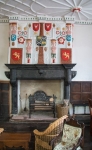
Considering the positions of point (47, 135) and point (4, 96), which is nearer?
point (47, 135)

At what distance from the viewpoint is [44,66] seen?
19.7 feet

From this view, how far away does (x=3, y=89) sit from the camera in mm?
6195

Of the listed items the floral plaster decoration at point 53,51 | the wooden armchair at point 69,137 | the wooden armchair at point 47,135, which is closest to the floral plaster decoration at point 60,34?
the floral plaster decoration at point 53,51

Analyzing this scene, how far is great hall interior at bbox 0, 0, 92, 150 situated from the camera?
19.5 ft

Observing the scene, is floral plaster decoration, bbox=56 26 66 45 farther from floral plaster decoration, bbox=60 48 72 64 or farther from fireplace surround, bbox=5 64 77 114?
fireplace surround, bbox=5 64 77 114

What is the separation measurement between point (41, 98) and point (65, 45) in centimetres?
205

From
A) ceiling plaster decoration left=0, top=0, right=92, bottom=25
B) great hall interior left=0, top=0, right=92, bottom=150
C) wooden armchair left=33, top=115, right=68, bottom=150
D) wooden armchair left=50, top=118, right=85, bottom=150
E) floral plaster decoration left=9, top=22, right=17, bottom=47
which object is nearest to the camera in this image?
wooden armchair left=50, top=118, right=85, bottom=150

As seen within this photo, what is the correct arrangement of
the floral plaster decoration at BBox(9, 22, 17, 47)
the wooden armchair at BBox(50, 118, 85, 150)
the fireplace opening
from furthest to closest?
the fireplace opening, the floral plaster decoration at BBox(9, 22, 17, 47), the wooden armchair at BBox(50, 118, 85, 150)

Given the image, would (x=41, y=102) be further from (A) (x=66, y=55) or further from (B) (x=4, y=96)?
(A) (x=66, y=55)

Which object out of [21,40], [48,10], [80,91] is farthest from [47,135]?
[48,10]

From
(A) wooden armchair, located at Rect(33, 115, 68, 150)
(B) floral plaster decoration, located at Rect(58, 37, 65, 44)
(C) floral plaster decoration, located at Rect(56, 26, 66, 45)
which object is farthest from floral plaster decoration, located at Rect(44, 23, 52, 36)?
(A) wooden armchair, located at Rect(33, 115, 68, 150)

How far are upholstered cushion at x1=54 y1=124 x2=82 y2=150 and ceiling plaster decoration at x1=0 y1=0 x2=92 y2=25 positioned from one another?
3.31 meters

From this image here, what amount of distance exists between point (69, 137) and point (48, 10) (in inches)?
149

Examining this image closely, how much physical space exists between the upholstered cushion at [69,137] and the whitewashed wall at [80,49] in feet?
10.0
